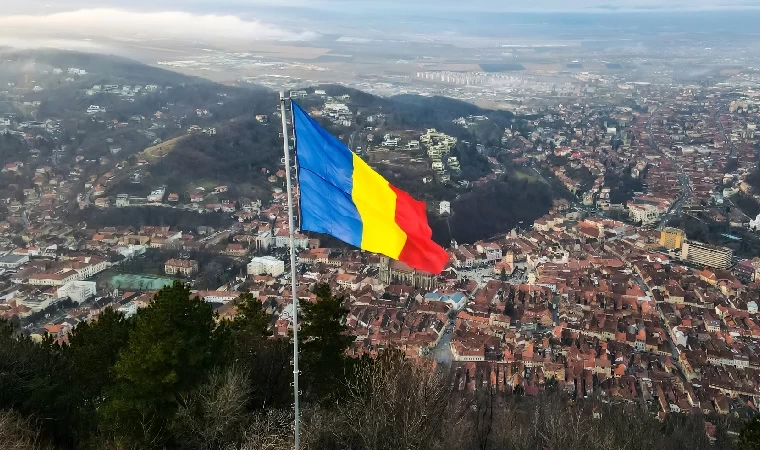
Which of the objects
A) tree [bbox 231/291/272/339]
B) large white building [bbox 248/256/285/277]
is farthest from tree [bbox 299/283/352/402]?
large white building [bbox 248/256/285/277]

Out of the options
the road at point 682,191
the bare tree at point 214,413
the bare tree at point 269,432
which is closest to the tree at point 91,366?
the bare tree at point 214,413

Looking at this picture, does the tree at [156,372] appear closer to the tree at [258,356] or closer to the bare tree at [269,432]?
the tree at [258,356]

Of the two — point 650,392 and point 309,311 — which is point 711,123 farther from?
point 309,311

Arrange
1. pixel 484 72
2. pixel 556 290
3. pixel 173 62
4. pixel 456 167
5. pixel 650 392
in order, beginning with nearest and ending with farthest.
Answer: pixel 650 392, pixel 556 290, pixel 456 167, pixel 173 62, pixel 484 72

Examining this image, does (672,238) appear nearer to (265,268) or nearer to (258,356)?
(265,268)

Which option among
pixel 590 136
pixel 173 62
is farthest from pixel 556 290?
pixel 173 62

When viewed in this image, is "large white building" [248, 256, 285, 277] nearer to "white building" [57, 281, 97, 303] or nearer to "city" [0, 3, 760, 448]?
"city" [0, 3, 760, 448]
